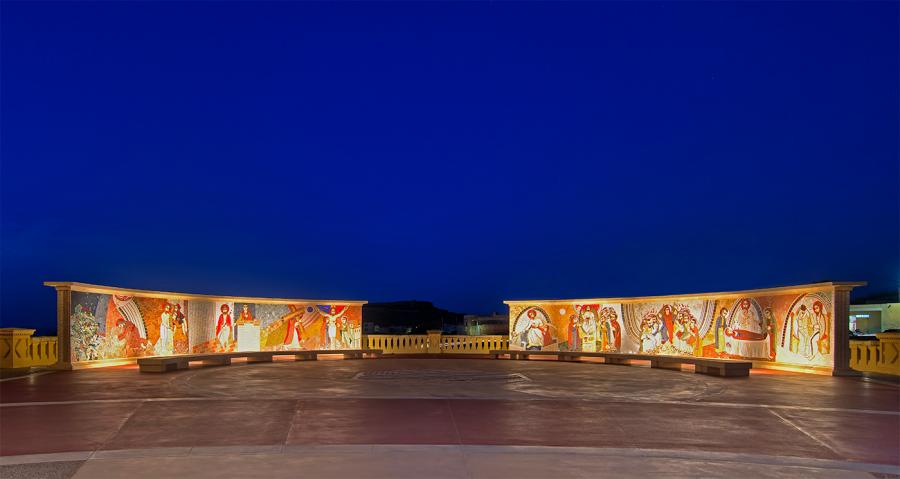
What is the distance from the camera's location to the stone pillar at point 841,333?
19.7 meters

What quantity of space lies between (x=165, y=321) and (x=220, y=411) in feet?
46.8

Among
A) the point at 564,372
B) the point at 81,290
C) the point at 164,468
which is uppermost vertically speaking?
the point at 81,290

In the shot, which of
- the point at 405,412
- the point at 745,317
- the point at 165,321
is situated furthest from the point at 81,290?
the point at 745,317

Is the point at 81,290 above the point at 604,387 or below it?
above

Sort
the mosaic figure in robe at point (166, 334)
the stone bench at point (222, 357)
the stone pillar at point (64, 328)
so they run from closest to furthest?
→ the stone bench at point (222, 357) < the stone pillar at point (64, 328) < the mosaic figure in robe at point (166, 334)

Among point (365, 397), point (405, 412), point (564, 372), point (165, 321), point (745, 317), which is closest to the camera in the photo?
point (405, 412)

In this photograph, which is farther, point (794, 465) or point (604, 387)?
point (604, 387)

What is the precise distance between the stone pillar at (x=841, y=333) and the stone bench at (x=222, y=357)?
1773cm

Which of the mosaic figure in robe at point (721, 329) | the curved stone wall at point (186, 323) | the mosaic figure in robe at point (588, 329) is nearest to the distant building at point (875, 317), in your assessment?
the mosaic figure in robe at point (588, 329)

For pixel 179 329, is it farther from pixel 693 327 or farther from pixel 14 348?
pixel 693 327

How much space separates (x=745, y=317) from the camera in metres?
23.0

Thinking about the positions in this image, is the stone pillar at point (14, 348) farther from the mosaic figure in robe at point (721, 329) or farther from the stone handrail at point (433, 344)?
the mosaic figure in robe at point (721, 329)

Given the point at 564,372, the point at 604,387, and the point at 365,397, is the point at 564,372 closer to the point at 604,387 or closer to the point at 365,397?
the point at 604,387

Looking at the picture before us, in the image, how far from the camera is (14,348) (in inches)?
824
